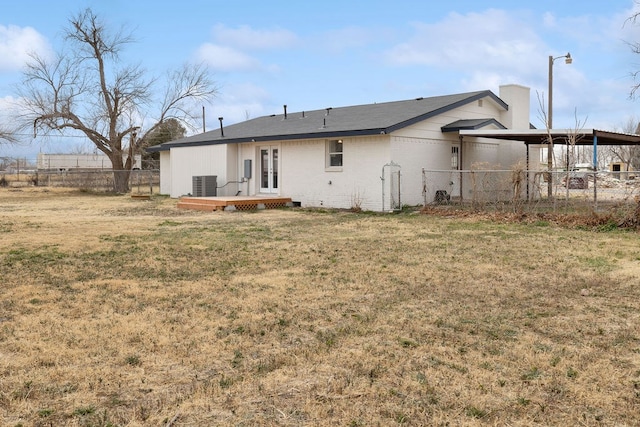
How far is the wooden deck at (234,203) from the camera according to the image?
18453mm

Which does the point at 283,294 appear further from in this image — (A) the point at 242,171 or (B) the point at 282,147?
(A) the point at 242,171

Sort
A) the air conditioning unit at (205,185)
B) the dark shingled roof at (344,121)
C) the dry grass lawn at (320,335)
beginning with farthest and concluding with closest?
the air conditioning unit at (205,185)
the dark shingled roof at (344,121)
the dry grass lawn at (320,335)

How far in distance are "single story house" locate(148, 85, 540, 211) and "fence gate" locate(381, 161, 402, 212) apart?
0.10 ft

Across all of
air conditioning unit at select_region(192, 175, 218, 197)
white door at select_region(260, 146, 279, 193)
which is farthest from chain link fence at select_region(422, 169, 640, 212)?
air conditioning unit at select_region(192, 175, 218, 197)

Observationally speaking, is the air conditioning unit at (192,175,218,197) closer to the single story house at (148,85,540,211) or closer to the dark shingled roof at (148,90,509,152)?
the single story house at (148,85,540,211)

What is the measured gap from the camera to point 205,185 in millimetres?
21531

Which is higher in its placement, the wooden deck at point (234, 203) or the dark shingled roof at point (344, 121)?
the dark shingled roof at point (344, 121)

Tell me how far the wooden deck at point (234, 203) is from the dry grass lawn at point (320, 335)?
8416mm

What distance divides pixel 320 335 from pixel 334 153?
46.2 ft

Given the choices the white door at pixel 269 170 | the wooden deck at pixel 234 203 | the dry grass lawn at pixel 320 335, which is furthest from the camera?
the white door at pixel 269 170

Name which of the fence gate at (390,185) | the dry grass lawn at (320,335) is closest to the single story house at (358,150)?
the fence gate at (390,185)

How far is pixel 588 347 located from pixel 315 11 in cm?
1203

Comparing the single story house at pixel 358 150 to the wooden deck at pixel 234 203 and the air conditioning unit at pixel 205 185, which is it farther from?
the wooden deck at pixel 234 203

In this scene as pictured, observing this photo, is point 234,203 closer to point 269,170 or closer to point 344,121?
point 269,170
